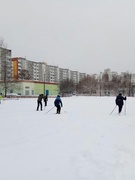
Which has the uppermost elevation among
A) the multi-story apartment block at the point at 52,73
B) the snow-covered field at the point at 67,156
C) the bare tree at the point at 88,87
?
the multi-story apartment block at the point at 52,73

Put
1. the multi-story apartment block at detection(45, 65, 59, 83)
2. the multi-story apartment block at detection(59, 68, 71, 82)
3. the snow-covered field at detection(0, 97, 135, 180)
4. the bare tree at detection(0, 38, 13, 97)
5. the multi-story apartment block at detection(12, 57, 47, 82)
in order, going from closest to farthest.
Result: 1. the snow-covered field at detection(0, 97, 135, 180)
2. the bare tree at detection(0, 38, 13, 97)
3. the multi-story apartment block at detection(12, 57, 47, 82)
4. the multi-story apartment block at detection(45, 65, 59, 83)
5. the multi-story apartment block at detection(59, 68, 71, 82)

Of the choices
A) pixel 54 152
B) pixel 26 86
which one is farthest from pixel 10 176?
pixel 26 86

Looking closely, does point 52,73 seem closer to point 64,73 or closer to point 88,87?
point 64,73

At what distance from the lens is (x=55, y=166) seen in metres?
5.65

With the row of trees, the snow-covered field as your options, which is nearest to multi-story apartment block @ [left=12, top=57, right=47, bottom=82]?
the row of trees

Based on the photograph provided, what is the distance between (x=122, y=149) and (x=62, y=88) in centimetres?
8009

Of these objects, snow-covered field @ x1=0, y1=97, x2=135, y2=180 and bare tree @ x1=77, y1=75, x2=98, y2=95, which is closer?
snow-covered field @ x1=0, y1=97, x2=135, y2=180

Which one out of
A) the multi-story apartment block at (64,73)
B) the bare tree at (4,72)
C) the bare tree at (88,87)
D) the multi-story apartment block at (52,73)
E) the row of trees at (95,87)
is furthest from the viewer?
the multi-story apartment block at (64,73)

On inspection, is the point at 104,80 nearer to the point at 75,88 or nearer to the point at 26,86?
the point at 75,88

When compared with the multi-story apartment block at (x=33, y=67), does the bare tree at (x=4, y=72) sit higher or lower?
lower

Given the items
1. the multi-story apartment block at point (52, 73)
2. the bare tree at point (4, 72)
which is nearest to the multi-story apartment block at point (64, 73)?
the multi-story apartment block at point (52, 73)

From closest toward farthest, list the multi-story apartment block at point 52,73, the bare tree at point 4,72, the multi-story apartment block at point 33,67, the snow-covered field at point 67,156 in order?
the snow-covered field at point 67,156, the bare tree at point 4,72, the multi-story apartment block at point 33,67, the multi-story apartment block at point 52,73

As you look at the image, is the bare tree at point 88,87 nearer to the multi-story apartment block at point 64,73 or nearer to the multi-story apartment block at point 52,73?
the multi-story apartment block at point 52,73

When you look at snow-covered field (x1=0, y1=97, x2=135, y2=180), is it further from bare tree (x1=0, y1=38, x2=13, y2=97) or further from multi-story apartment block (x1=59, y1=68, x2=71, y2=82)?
multi-story apartment block (x1=59, y1=68, x2=71, y2=82)
